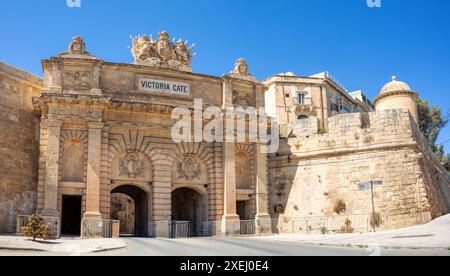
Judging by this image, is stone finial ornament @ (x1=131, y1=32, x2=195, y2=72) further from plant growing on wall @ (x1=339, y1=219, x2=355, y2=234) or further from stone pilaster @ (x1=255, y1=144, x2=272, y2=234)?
plant growing on wall @ (x1=339, y1=219, x2=355, y2=234)

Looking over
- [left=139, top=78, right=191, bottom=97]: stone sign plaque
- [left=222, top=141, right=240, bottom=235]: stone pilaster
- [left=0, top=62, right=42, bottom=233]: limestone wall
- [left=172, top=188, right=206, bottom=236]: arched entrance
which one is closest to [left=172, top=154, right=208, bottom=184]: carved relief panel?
[left=172, top=188, right=206, bottom=236]: arched entrance

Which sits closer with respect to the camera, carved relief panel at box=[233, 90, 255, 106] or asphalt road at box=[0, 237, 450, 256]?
asphalt road at box=[0, 237, 450, 256]

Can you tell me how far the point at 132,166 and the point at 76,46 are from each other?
7.16 m

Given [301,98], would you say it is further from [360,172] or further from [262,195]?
[360,172]

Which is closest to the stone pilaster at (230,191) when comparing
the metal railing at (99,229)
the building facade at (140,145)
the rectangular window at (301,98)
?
the building facade at (140,145)

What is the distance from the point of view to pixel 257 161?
29766mm

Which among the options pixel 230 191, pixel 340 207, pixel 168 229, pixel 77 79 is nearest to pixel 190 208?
pixel 230 191

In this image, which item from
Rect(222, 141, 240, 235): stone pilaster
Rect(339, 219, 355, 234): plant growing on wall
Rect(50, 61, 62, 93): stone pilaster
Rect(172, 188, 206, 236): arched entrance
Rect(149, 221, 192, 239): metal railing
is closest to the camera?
Rect(339, 219, 355, 234): plant growing on wall

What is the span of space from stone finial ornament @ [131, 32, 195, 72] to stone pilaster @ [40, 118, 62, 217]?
6.51 meters

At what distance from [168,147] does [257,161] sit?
5453 millimetres

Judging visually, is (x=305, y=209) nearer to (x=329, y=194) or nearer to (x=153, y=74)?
(x=329, y=194)

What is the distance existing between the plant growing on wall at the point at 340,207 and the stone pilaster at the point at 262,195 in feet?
12.8

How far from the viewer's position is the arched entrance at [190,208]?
29.2 meters

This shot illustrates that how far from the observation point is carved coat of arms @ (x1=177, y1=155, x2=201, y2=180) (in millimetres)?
28375
